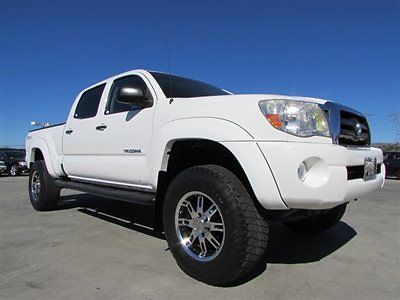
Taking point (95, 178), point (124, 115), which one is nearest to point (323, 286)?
point (124, 115)

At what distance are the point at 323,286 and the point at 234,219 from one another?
3.00ft

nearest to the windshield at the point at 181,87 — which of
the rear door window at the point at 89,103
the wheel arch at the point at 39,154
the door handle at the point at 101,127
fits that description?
the door handle at the point at 101,127

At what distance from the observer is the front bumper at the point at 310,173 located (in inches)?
98.2

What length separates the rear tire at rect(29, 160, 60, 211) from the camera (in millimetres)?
5934

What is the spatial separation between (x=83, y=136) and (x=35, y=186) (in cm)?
224

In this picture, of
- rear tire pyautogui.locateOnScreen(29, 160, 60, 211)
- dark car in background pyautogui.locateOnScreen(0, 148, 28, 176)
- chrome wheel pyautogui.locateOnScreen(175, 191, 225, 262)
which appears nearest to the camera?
chrome wheel pyautogui.locateOnScreen(175, 191, 225, 262)

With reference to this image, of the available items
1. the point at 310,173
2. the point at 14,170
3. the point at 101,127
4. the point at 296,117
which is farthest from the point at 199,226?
the point at 14,170

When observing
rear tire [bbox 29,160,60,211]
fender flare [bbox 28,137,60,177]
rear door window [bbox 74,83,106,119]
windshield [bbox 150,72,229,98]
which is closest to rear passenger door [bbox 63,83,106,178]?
rear door window [bbox 74,83,106,119]

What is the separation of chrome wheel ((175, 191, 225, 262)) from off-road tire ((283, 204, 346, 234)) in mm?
1706

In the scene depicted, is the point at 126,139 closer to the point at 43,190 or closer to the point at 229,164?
the point at 229,164

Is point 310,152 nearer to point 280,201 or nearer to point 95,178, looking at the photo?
point 280,201

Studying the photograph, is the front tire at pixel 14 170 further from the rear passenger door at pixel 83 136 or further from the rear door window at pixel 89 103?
the rear door window at pixel 89 103

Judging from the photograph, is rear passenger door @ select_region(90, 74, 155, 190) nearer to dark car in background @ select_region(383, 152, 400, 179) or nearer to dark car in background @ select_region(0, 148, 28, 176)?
dark car in background @ select_region(383, 152, 400, 179)

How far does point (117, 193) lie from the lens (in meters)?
→ 3.95
